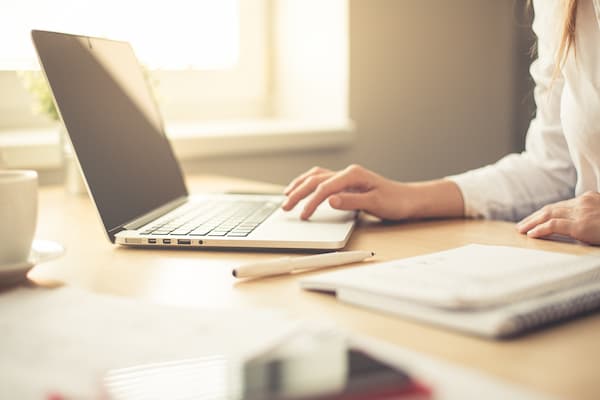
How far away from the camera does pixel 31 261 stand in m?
0.70

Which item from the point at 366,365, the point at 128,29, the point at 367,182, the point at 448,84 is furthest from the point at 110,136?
the point at 448,84

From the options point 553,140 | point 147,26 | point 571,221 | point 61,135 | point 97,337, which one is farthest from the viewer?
point 147,26

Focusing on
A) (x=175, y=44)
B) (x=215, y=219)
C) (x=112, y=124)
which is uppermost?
(x=175, y=44)

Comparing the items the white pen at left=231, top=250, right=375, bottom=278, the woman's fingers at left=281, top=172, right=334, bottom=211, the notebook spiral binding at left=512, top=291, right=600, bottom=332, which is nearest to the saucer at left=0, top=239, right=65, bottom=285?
the white pen at left=231, top=250, right=375, bottom=278

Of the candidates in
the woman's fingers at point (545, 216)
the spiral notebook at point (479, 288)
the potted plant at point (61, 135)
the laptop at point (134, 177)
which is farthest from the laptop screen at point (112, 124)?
the woman's fingers at point (545, 216)

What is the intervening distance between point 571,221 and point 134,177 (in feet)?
1.80

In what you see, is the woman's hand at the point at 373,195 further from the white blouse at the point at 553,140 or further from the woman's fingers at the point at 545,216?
the woman's fingers at the point at 545,216

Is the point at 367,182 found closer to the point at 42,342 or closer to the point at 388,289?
the point at 388,289

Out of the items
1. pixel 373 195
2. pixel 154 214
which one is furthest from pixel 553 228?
pixel 154 214

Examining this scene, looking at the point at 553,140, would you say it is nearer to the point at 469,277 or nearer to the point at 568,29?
the point at 568,29

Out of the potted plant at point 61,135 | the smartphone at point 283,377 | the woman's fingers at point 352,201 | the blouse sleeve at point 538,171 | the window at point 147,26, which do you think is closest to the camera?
the smartphone at point 283,377

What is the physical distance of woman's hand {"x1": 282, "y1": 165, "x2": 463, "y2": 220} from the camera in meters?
0.96

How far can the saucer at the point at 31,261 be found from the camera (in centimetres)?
66

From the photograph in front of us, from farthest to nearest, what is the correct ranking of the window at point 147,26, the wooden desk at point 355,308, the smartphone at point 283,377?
the window at point 147,26 < the wooden desk at point 355,308 < the smartphone at point 283,377
